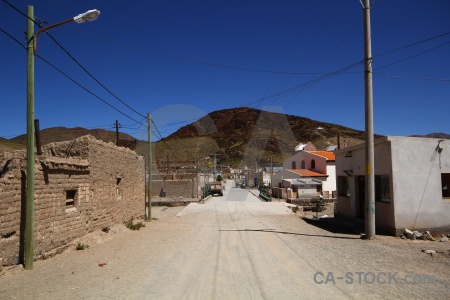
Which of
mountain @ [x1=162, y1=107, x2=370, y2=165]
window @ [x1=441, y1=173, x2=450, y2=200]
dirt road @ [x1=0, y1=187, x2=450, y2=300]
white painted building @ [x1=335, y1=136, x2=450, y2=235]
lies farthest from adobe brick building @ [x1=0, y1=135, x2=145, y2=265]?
mountain @ [x1=162, y1=107, x2=370, y2=165]

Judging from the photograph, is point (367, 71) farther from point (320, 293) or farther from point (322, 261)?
point (320, 293)

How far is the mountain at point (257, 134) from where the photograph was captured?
458 feet

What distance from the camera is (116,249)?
11.3 meters

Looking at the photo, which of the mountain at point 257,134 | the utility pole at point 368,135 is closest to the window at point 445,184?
the utility pole at point 368,135

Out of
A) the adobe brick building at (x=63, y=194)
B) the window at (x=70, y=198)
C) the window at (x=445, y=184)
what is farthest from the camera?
the window at (x=445, y=184)

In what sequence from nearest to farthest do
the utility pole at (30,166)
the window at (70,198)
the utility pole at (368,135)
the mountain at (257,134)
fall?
the utility pole at (30,166), the window at (70,198), the utility pole at (368,135), the mountain at (257,134)

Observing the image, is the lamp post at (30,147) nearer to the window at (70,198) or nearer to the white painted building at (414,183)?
the window at (70,198)

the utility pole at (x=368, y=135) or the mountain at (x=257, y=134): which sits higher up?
the mountain at (x=257, y=134)

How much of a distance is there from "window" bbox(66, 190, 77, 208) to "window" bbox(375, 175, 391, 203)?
11133 millimetres

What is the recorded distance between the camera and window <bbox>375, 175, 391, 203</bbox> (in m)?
13.7

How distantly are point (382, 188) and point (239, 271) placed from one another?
28.7 ft

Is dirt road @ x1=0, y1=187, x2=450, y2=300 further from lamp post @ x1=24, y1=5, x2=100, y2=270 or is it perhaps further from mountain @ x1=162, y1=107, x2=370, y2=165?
mountain @ x1=162, y1=107, x2=370, y2=165

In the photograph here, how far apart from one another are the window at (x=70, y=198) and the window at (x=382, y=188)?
11.1 meters

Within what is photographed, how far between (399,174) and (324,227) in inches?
191
